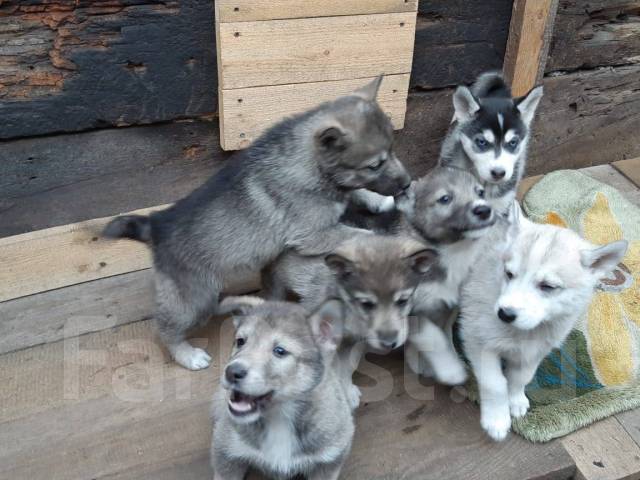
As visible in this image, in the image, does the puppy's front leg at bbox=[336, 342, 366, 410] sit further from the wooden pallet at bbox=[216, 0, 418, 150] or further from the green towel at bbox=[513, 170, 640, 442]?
the wooden pallet at bbox=[216, 0, 418, 150]

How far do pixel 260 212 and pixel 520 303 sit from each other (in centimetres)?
161

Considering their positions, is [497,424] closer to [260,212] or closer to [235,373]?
[235,373]

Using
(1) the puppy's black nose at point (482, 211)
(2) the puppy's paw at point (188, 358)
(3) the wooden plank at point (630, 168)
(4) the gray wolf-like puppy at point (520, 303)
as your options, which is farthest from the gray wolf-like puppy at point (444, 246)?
(3) the wooden plank at point (630, 168)

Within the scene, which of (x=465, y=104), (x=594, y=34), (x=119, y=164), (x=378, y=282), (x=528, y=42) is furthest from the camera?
(x=594, y=34)

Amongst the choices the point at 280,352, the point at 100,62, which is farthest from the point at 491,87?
the point at 280,352

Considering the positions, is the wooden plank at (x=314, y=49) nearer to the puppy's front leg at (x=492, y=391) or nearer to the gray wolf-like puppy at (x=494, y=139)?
the gray wolf-like puppy at (x=494, y=139)

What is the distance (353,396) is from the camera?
3.97m

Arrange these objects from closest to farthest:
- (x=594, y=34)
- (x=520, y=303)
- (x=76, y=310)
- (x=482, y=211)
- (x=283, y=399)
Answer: (x=283, y=399) < (x=520, y=303) < (x=482, y=211) < (x=76, y=310) < (x=594, y=34)

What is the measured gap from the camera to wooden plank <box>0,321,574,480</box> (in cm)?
364

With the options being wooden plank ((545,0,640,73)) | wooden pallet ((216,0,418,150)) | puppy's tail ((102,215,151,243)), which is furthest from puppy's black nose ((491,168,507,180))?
puppy's tail ((102,215,151,243))

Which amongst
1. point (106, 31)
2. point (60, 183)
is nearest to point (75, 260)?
point (60, 183)

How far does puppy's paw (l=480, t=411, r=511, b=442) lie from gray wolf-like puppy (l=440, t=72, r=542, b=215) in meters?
1.51

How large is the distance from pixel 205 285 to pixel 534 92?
267 centimetres

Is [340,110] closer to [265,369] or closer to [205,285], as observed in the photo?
[205,285]
